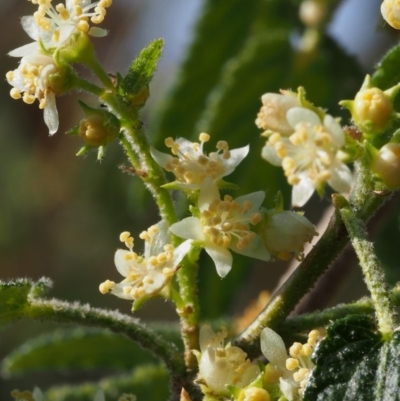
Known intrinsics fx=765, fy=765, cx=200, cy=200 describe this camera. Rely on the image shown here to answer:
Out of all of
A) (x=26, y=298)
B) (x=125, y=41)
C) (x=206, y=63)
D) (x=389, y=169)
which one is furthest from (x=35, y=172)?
(x=389, y=169)

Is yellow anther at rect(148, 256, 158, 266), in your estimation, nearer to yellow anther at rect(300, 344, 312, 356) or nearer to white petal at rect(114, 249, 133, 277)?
white petal at rect(114, 249, 133, 277)

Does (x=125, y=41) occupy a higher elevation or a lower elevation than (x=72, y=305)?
higher

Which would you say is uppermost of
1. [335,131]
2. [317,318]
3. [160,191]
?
[160,191]

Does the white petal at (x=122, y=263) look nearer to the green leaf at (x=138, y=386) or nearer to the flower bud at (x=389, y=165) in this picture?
the flower bud at (x=389, y=165)

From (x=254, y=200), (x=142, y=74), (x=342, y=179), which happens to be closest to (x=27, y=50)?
(x=142, y=74)

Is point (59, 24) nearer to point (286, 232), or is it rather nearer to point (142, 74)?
point (142, 74)

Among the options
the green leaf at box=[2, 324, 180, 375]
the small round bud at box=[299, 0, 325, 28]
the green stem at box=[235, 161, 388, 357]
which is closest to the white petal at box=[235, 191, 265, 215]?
the green stem at box=[235, 161, 388, 357]

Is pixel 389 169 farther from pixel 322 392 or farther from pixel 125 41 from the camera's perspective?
pixel 125 41
